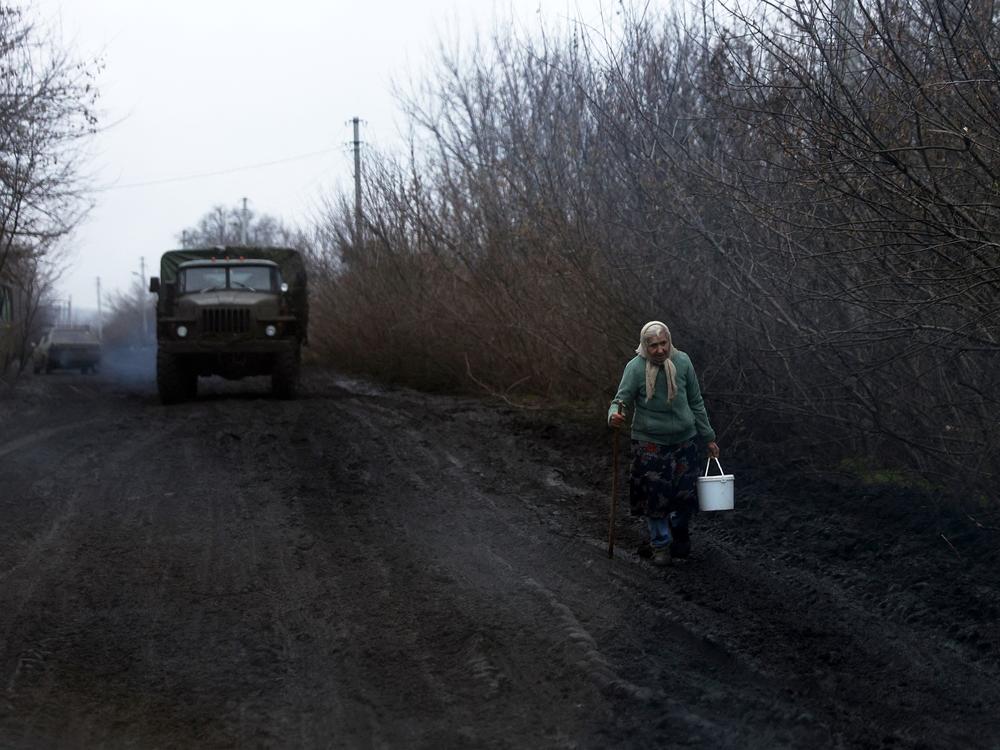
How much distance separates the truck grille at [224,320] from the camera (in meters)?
17.5

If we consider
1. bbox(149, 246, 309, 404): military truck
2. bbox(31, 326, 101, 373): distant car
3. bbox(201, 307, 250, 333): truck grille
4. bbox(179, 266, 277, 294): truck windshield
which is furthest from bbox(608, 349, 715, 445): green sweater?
bbox(31, 326, 101, 373): distant car

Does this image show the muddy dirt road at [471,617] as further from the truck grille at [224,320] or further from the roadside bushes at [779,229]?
the truck grille at [224,320]

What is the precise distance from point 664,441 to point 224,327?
11784 millimetres

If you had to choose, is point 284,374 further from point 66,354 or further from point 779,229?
point 66,354

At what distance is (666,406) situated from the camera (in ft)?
22.6

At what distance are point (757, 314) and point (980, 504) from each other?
8.17ft

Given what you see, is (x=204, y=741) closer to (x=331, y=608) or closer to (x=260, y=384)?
(x=331, y=608)

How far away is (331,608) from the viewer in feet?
19.2

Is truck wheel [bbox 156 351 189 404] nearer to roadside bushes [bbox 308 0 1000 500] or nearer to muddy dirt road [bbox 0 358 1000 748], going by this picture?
roadside bushes [bbox 308 0 1000 500]

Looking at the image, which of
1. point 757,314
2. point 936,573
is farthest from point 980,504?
point 757,314

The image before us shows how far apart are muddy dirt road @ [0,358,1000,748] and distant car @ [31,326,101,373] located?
101 ft

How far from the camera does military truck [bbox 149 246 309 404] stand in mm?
17453

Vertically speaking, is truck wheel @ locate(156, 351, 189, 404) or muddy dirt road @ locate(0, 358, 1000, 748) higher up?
truck wheel @ locate(156, 351, 189, 404)

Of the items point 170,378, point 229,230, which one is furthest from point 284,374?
point 229,230
